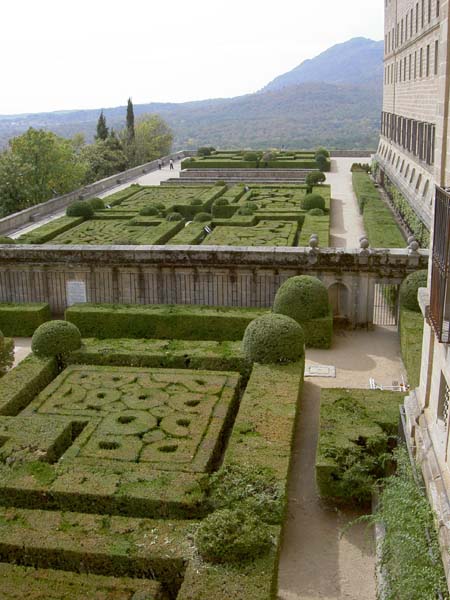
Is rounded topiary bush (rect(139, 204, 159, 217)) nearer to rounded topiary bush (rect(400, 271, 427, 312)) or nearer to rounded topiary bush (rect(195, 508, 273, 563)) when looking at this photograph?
rounded topiary bush (rect(400, 271, 427, 312))

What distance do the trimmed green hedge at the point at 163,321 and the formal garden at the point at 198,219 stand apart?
6375 millimetres

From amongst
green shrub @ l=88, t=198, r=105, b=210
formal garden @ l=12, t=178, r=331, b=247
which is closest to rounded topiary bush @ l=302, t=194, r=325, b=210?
formal garden @ l=12, t=178, r=331, b=247

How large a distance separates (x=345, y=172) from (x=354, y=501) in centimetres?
4470

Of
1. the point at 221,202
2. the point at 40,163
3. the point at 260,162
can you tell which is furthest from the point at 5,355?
the point at 260,162

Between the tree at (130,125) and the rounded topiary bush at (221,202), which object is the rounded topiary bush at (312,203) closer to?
the rounded topiary bush at (221,202)

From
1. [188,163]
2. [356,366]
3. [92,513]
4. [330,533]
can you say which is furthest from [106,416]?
[188,163]

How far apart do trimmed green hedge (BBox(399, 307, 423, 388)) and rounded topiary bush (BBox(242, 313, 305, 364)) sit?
7.77 ft

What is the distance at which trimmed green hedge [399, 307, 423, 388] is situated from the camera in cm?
1341

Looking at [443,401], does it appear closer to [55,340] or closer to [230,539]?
[230,539]

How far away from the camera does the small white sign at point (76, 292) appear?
65.2 ft

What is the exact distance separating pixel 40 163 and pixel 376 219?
841 inches

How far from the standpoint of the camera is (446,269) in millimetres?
7508

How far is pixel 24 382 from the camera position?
1317cm

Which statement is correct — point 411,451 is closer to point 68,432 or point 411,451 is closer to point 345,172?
point 68,432
